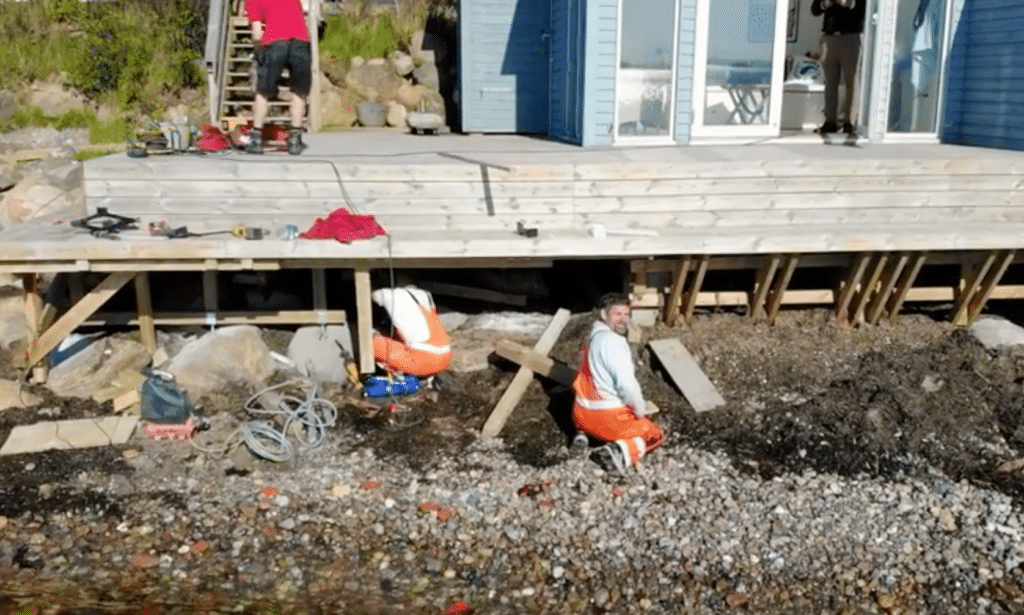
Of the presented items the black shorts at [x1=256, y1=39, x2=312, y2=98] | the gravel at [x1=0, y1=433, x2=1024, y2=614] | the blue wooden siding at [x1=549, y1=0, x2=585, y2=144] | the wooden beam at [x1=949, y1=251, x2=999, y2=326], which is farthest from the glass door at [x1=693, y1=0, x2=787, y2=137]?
the gravel at [x1=0, y1=433, x2=1024, y2=614]

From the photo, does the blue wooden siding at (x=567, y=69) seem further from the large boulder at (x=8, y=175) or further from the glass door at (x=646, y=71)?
the large boulder at (x=8, y=175)

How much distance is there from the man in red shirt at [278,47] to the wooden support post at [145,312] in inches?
107

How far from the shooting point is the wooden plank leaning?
7.62 meters

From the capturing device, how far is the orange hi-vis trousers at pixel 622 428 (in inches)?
262

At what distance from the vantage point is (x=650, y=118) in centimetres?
1048

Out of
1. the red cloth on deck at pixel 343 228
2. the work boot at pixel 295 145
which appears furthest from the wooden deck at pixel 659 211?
A: the work boot at pixel 295 145

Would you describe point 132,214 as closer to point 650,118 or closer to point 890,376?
point 650,118

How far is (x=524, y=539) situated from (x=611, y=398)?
1.23m

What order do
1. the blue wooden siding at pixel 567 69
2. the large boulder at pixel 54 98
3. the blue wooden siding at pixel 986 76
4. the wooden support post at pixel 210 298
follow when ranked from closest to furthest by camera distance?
the wooden support post at pixel 210 298 → the blue wooden siding at pixel 986 76 → the blue wooden siding at pixel 567 69 → the large boulder at pixel 54 98

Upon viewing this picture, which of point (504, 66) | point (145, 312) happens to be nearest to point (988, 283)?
point (504, 66)

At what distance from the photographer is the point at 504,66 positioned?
504 inches

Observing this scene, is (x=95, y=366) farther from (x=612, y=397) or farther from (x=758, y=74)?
(x=758, y=74)

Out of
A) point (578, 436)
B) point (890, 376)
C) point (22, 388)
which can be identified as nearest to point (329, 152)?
point (22, 388)

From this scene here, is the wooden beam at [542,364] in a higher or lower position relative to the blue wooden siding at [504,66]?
lower
